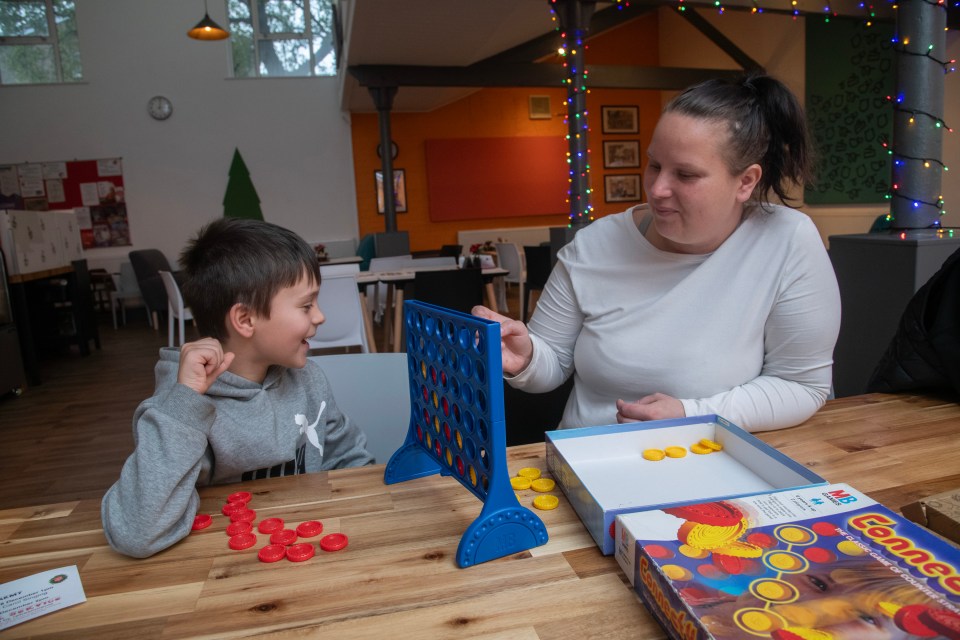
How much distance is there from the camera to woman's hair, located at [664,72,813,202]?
1108 mm

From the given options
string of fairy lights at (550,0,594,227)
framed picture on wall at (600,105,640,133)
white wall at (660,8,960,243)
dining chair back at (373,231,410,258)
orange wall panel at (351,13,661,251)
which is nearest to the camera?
string of fairy lights at (550,0,594,227)

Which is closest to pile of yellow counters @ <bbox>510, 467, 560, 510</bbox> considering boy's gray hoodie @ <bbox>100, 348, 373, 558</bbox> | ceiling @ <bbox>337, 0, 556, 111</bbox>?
boy's gray hoodie @ <bbox>100, 348, 373, 558</bbox>

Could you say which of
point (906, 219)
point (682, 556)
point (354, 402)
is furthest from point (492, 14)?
point (682, 556)

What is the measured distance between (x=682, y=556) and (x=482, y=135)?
9.91 m

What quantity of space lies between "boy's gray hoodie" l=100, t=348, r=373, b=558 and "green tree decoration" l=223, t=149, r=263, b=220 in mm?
8676

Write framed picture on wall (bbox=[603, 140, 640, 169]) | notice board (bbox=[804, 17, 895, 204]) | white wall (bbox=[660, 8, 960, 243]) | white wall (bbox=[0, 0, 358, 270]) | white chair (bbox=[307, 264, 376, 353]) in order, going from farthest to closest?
framed picture on wall (bbox=[603, 140, 640, 169]) < white wall (bbox=[0, 0, 358, 270]) < notice board (bbox=[804, 17, 895, 204]) < white wall (bbox=[660, 8, 960, 243]) < white chair (bbox=[307, 264, 376, 353])

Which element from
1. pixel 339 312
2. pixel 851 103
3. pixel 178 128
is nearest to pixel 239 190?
pixel 178 128

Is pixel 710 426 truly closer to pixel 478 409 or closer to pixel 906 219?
pixel 478 409

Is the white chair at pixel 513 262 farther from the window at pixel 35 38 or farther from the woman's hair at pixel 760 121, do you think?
the window at pixel 35 38

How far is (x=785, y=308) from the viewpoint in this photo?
1.15 meters

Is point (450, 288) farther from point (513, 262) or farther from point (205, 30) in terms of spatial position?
point (205, 30)

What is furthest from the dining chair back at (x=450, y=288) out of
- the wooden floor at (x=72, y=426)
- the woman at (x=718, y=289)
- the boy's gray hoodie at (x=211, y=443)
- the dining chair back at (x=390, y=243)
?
the dining chair back at (x=390, y=243)

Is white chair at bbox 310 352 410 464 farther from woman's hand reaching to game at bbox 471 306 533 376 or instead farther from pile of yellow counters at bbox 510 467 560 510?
pile of yellow counters at bbox 510 467 560 510

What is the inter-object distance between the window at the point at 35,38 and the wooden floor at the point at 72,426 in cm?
468
